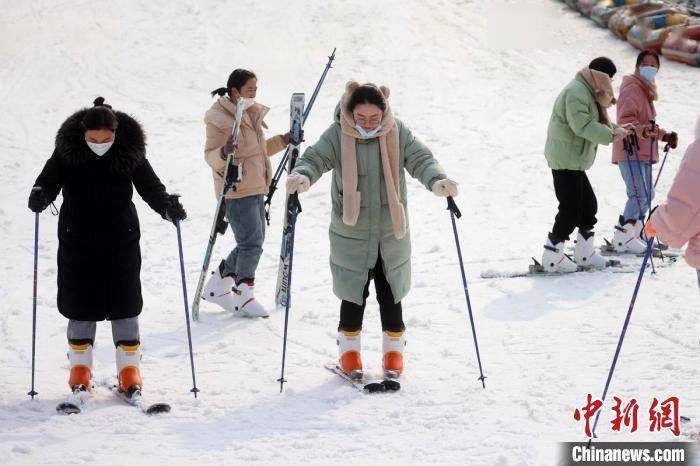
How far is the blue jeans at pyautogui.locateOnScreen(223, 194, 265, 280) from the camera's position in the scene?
7.16 m

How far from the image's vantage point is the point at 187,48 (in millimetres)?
17453

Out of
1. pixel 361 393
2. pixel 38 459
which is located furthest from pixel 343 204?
pixel 38 459

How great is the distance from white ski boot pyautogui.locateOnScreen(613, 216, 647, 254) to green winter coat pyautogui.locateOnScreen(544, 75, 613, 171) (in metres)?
1.08

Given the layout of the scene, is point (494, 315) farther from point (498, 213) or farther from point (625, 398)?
point (498, 213)

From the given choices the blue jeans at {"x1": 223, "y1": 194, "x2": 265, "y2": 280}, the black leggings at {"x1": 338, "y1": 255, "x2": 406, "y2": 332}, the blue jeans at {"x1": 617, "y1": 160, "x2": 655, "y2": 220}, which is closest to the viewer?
the black leggings at {"x1": 338, "y1": 255, "x2": 406, "y2": 332}

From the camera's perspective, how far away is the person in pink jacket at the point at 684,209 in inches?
175

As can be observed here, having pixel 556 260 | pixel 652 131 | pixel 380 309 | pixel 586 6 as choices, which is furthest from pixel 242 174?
pixel 586 6

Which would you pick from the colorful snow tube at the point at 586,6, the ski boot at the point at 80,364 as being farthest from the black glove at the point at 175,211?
the colorful snow tube at the point at 586,6

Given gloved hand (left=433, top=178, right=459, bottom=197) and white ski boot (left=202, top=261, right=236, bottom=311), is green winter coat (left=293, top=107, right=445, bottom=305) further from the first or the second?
white ski boot (left=202, top=261, right=236, bottom=311)

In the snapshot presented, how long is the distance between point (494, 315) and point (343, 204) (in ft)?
7.00

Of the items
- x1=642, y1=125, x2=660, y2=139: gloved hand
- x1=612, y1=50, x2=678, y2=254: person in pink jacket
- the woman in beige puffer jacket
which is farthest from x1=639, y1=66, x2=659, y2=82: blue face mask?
the woman in beige puffer jacket

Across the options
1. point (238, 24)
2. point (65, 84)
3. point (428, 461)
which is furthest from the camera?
point (238, 24)

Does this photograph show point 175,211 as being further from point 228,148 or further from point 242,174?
point 242,174

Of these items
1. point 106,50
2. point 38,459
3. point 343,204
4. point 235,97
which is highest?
point 106,50
